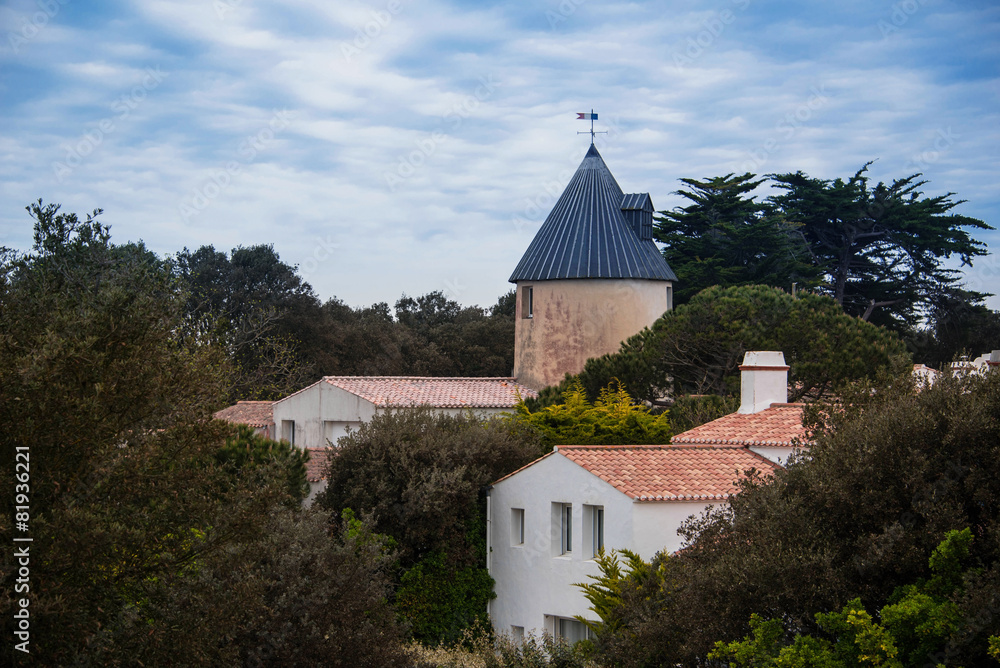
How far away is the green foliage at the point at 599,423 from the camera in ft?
96.4

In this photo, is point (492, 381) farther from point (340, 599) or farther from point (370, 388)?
point (340, 599)

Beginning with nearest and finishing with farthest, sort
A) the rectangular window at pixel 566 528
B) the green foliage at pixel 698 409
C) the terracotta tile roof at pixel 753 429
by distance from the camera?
1. the terracotta tile roof at pixel 753 429
2. the rectangular window at pixel 566 528
3. the green foliage at pixel 698 409

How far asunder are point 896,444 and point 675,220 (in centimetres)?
4331

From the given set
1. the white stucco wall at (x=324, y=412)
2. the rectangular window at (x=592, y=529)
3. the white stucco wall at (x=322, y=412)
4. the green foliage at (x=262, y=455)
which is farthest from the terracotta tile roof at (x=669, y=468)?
the white stucco wall at (x=322, y=412)

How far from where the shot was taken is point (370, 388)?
119 feet

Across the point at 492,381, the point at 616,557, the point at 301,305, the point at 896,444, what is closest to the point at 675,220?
the point at 492,381

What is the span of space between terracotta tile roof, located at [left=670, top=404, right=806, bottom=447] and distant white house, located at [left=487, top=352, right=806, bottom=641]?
1.4 inches

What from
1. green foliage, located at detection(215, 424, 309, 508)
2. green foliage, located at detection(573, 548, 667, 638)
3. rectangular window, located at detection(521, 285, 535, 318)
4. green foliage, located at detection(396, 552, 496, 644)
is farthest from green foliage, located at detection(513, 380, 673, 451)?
rectangular window, located at detection(521, 285, 535, 318)

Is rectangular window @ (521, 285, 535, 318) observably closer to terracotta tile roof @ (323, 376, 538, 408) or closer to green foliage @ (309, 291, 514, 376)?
terracotta tile roof @ (323, 376, 538, 408)

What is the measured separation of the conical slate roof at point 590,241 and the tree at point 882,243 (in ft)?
46.8

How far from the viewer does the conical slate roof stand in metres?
40.0

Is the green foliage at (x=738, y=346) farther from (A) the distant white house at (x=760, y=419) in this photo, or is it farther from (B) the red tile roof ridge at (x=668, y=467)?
(B) the red tile roof ridge at (x=668, y=467)

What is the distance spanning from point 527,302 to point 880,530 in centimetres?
3116

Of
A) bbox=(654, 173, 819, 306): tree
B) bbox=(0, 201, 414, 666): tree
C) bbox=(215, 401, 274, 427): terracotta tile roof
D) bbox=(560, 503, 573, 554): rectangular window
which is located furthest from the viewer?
bbox=(654, 173, 819, 306): tree
